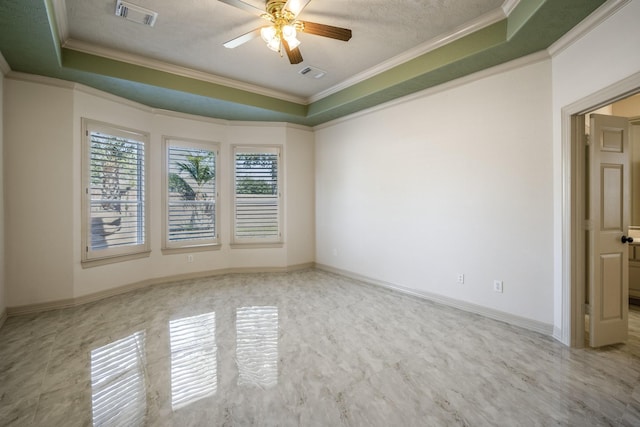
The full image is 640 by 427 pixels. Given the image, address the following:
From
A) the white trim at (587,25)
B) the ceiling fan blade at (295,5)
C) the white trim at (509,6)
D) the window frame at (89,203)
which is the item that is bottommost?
the window frame at (89,203)

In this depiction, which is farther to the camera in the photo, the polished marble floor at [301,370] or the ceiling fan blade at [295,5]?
the ceiling fan blade at [295,5]

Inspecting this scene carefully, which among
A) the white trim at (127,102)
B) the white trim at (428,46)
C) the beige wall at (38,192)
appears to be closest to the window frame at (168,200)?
the white trim at (127,102)

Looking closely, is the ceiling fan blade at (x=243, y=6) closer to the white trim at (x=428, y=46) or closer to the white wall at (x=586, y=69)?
the white trim at (x=428, y=46)

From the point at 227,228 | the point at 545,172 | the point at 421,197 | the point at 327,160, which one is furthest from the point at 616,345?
the point at 227,228

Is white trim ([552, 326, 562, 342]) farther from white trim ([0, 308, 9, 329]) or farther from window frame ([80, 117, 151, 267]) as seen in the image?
white trim ([0, 308, 9, 329])

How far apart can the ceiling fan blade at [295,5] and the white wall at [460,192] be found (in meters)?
2.23

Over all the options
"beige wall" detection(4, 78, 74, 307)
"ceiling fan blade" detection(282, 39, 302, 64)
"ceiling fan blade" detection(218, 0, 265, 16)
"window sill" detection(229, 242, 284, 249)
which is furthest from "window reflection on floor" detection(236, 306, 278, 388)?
"ceiling fan blade" detection(218, 0, 265, 16)

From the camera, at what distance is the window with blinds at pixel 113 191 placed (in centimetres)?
380

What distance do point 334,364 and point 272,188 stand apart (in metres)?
3.74

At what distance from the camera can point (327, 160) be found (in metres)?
5.51

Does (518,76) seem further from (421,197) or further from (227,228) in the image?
(227,228)

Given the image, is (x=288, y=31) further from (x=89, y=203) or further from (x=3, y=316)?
(x=3, y=316)

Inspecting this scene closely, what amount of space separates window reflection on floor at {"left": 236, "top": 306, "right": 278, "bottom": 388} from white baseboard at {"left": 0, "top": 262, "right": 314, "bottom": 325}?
1825 millimetres

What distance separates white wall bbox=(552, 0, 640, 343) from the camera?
2.03 m
